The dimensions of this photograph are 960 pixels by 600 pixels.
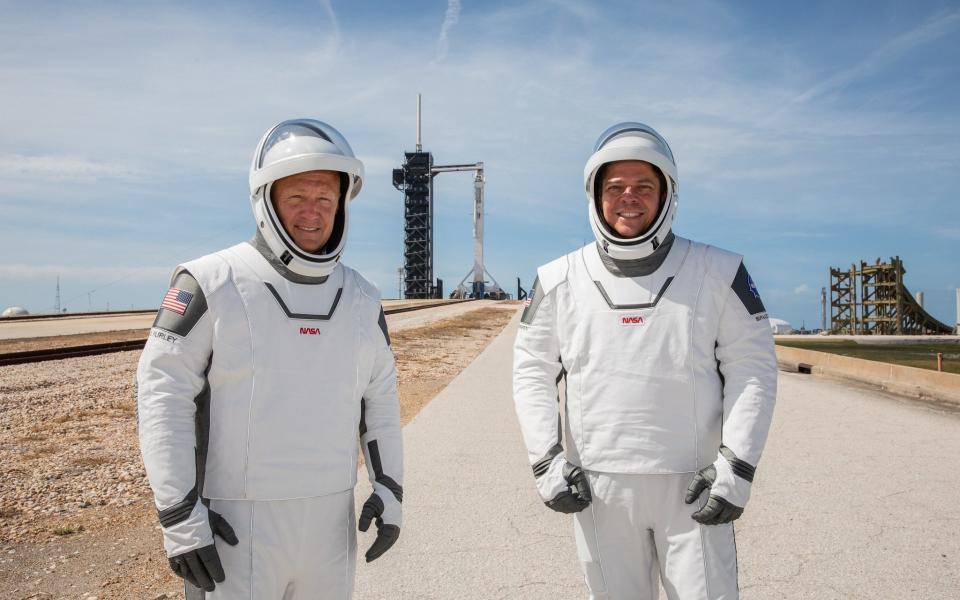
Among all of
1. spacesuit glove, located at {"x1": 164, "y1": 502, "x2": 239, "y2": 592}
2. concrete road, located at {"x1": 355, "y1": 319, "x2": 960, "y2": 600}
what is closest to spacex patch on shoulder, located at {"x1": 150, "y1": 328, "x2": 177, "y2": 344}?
spacesuit glove, located at {"x1": 164, "y1": 502, "x2": 239, "y2": 592}

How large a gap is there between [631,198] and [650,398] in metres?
0.85

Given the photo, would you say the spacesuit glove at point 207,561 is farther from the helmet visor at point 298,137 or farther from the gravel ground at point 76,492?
the gravel ground at point 76,492

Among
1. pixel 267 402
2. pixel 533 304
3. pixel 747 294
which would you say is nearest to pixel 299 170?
pixel 267 402

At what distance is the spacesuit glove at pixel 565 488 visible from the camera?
8.76 feet

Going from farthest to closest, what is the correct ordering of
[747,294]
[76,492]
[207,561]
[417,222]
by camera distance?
[417,222], [76,492], [747,294], [207,561]

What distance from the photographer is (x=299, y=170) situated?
8.28 ft

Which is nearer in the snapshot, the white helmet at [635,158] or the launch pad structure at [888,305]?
the white helmet at [635,158]

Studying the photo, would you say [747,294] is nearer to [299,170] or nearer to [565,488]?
[565,488]

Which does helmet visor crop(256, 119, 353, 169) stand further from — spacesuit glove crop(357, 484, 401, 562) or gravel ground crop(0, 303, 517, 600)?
gravel ground crop(0, 303, 517, 600)

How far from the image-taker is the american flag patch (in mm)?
2291

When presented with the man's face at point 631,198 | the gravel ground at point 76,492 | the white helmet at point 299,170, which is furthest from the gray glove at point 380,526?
the gravel ground at point 76,492

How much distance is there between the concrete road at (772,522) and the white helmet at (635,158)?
222cm

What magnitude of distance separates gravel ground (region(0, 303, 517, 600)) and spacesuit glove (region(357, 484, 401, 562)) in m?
1.89

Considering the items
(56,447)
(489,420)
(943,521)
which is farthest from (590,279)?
(56,447)
